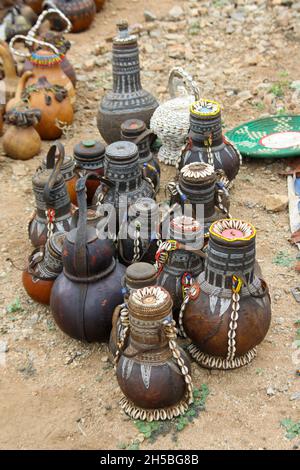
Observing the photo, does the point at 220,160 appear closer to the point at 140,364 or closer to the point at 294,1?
the point at 140,364

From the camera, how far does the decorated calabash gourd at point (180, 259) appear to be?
3410 mm

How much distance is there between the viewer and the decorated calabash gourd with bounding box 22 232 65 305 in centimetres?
371

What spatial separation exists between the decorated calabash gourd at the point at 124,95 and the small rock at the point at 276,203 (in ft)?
4.85

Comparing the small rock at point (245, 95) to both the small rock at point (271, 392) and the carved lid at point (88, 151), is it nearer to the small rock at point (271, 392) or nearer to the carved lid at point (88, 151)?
the carved lid at point (88, 151)

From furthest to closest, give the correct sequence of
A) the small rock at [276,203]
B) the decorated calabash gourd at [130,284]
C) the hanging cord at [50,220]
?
the small rock at [276,203]
the hanging cord at [50,220]
the decorated calabash gourd at [130,284]

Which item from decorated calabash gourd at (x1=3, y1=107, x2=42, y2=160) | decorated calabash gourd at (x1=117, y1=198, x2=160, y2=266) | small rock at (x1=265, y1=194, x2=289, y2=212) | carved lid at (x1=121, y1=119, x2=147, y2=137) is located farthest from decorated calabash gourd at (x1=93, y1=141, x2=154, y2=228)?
decorated calabash gourd at (x1=3, y1=107, x2=42, y2=160)

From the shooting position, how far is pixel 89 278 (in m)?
3.39

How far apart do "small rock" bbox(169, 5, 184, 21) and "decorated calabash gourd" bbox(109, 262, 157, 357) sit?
7.08 metres

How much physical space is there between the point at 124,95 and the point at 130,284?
2.79 metres

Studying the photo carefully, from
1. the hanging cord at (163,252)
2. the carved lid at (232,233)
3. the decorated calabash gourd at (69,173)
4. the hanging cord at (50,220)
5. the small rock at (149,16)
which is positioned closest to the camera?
the carved lid at (232,233)

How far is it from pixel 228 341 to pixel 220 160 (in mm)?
2017

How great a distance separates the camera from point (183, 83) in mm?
5977

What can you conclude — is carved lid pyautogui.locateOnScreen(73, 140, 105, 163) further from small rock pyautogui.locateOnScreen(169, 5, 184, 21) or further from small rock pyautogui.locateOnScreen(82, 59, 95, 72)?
small rock pyautogui.locateOnScreen(169, 5, 184, 21)

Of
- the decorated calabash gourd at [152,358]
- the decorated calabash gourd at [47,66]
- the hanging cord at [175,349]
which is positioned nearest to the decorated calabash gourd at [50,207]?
the decorated calabash gourd at [152,358]
